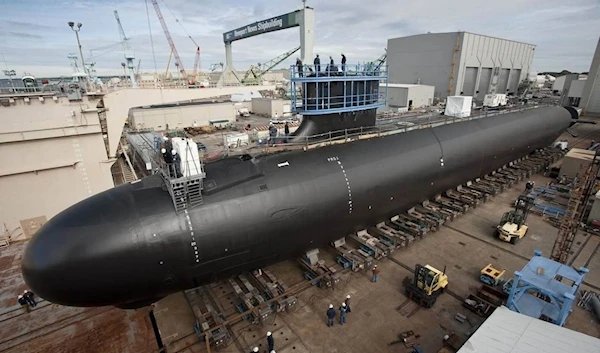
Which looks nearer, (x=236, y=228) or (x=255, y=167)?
(x=236, y=228)

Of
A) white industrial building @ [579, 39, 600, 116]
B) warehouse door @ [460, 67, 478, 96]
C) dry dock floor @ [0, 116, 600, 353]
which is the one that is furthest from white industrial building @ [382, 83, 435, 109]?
dry dock floor @ [0, 116, 600, 353]

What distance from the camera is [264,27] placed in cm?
5166

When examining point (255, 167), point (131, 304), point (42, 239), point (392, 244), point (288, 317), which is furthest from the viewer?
point (392, 244)

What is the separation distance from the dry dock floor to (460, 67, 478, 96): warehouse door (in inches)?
1614

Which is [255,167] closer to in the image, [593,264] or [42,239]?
[42,239]

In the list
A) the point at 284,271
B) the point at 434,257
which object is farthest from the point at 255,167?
the point at 434,257

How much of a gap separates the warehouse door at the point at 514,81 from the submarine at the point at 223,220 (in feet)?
188

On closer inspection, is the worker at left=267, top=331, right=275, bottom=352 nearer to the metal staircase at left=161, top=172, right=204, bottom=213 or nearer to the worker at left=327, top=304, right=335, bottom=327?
the worker at left=327, top=304, right=335, bottom=327

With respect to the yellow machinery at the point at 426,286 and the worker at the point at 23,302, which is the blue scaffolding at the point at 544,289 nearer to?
the yellow machinery at the point at 426,286

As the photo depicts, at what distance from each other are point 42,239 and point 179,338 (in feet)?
14.9

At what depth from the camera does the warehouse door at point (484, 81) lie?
49.6 metres

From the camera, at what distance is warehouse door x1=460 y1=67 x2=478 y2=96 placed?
46.4 m

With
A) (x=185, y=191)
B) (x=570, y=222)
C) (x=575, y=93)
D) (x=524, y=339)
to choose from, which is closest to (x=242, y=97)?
(x=185, y=191)

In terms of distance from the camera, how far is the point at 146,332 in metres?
9.02
